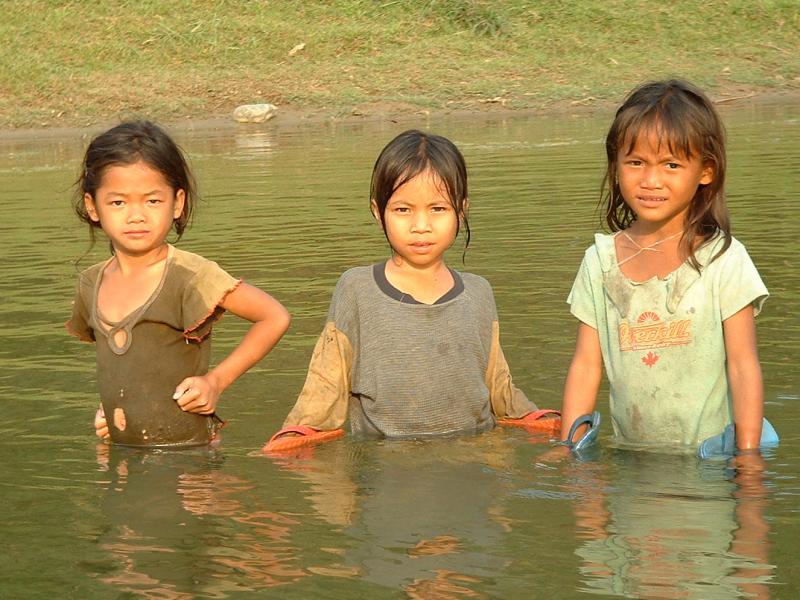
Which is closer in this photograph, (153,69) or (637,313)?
(637,313)

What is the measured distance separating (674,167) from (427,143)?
851 mm

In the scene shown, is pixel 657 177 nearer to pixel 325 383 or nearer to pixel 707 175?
pixel 707 175

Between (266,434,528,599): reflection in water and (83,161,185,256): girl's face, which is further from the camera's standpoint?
(83,161,185,256): girl's face

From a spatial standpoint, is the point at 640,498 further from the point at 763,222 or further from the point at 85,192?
the point at 763,222

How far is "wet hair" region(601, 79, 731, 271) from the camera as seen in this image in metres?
4.36

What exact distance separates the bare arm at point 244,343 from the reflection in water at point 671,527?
3.64 ft

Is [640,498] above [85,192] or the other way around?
the other way around

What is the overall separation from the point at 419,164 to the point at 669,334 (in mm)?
1003

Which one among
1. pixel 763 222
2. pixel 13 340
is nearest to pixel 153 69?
pixel 763 222

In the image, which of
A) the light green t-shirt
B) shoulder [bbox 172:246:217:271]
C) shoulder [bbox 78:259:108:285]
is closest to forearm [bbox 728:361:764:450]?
the light green t-shirt

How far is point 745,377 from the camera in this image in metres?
4.38

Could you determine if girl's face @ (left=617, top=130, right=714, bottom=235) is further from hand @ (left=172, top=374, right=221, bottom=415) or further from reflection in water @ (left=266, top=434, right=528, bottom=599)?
hand @ (left=172, top=374, right=221, bottom=415)

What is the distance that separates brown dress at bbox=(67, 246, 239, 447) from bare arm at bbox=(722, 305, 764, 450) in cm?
165

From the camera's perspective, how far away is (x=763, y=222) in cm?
938
